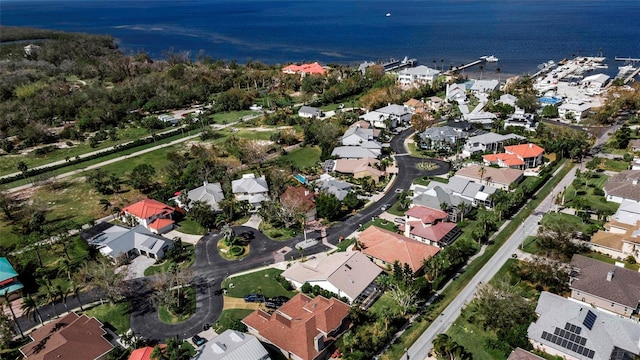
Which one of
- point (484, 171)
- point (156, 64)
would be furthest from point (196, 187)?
point (156, 64)

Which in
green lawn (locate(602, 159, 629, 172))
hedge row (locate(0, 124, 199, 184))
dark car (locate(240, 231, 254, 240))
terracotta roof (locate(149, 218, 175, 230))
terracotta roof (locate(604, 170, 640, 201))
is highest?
terracotta roof (locate(604, 170, 640, 201))

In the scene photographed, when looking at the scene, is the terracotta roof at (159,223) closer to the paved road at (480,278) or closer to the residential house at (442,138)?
the paved road at (480,278)

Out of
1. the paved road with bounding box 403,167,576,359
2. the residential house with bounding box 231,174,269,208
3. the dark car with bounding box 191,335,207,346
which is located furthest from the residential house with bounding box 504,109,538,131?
the dark car with bounding box 191,335,207,346

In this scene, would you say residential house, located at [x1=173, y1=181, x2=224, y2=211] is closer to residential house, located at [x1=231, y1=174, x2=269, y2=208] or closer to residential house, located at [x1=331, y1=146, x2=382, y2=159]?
residential house, located at [x1=231, y1=174, x2=269, y2=208]

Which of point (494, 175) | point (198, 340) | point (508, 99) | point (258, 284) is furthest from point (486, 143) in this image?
point (198, 340)

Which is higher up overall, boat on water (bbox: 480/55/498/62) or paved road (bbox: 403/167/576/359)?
boat on water (bbox: 480/55/498/62)

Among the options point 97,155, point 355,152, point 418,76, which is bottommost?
point 97,155

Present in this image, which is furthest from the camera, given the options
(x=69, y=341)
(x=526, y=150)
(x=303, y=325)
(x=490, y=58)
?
(x=490, y=58)

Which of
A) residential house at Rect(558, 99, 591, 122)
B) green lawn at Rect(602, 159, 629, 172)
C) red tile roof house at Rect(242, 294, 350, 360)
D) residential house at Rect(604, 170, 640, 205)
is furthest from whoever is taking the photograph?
residential house at Rect(558, 99, 591, 122)

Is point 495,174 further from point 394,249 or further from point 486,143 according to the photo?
point 394,249
